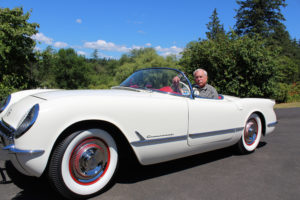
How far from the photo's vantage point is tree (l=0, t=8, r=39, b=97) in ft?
27.7

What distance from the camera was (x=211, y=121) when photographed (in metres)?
3.06

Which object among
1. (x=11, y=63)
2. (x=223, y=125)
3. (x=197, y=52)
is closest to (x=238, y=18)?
(x=197, y=52)

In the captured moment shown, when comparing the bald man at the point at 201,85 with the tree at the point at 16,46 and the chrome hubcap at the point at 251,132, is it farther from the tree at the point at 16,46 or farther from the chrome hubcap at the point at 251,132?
the tree at the point at 16,46

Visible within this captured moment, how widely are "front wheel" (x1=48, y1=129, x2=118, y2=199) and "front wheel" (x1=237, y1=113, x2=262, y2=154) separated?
2.31 metres

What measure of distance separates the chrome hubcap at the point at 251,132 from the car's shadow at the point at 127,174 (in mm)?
320

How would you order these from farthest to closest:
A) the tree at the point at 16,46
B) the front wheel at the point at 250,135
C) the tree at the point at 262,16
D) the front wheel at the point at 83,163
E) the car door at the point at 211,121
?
the tree at the point at 262,16
the tree at the point at 16,46
the front wheel at the point at 250,135
the car door at the point at 211,121
the front wheel at the point at 83,163

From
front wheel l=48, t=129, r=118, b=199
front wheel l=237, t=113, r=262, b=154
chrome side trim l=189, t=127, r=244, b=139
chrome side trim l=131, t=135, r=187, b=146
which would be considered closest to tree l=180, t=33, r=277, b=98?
front wheel l=237, t=113, r=262, b=154

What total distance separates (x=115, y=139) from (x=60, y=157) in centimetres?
63

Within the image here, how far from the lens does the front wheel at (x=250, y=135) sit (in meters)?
3.74

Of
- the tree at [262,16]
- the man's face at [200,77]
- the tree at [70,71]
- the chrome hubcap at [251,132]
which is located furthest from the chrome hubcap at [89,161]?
the tree at [70,71]

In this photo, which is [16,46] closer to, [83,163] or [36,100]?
[36,100]

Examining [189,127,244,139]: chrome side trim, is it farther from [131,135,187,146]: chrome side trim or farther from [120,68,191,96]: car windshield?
[120,68,191,96]: car windshield

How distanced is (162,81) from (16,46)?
26.0 feet

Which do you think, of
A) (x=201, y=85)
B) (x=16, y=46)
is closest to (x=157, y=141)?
(x=201, y=85)
